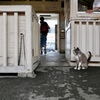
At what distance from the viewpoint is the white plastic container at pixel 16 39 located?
2240 millimetres

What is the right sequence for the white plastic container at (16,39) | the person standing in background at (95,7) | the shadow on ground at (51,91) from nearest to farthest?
the shadow on ground at (51,91)
the white plastic container at (16,39)
the person standing in background at (95,7)

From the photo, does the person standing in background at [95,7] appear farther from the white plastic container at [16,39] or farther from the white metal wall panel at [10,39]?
the white metal wall panel at [10,39]

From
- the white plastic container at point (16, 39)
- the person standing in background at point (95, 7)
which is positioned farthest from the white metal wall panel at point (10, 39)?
the person standing in background at point (95, 7)

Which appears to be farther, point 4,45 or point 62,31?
point 62,31

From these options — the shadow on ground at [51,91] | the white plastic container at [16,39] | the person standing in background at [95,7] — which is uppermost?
the person standing in background at [95,7]

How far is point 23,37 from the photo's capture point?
228cm

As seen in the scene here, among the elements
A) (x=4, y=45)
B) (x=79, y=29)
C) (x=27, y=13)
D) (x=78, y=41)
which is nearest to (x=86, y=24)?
(x=79, y=29)

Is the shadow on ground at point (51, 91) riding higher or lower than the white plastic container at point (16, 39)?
lower

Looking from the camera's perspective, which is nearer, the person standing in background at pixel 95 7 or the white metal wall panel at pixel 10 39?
the white metal wall panel at pixel 10 39

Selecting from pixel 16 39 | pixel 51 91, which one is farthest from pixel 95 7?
pixel 51 91

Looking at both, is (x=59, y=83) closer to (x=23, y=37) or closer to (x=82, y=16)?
(x=23, y=37)

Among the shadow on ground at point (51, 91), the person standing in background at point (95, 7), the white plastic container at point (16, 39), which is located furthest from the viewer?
the person standing in background at point (95, 7)

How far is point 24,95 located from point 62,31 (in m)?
6.01

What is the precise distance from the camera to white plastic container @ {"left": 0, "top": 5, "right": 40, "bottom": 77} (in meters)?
2.24
